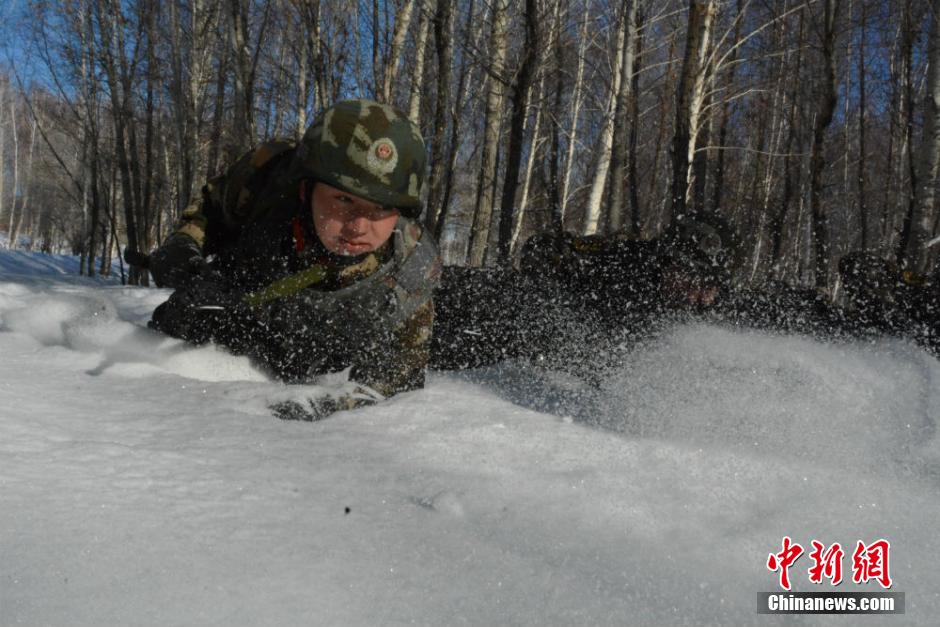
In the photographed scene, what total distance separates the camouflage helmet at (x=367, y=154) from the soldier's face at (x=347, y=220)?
1.9 inches

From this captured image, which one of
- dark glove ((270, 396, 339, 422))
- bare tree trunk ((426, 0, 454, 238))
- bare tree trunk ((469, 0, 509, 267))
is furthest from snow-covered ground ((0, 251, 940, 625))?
bare tree trunk ((469, 0, 509, 267))

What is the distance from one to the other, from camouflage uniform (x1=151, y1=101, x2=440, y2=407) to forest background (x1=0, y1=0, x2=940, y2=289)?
1.35 m

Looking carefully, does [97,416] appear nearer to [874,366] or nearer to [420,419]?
[420,419]

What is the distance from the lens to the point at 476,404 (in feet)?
5.77

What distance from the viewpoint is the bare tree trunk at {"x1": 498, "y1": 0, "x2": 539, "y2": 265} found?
505 cm

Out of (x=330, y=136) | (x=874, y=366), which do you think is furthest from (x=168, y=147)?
(x=874, y=366)

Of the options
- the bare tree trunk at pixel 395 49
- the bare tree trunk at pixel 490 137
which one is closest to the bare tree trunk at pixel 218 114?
the bare tree trunk at pixel 395 49

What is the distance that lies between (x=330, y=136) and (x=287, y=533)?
1.41 metres

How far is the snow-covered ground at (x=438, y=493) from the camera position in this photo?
28.1 inches

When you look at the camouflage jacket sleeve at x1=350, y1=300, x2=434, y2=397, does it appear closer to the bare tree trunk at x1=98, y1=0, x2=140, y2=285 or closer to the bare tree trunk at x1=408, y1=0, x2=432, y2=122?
the bare tree trunk at x1=408, y1=0, x2=432, y2=122

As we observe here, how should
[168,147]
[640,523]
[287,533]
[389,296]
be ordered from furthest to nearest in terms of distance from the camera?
[168,147] → [389,296] → [640,523] → [287,533]

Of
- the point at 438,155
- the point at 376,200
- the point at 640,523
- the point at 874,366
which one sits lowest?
the point at 640,523

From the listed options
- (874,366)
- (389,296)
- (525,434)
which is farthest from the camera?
(389,296)

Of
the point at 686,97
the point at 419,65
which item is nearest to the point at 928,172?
the point at 686,97
